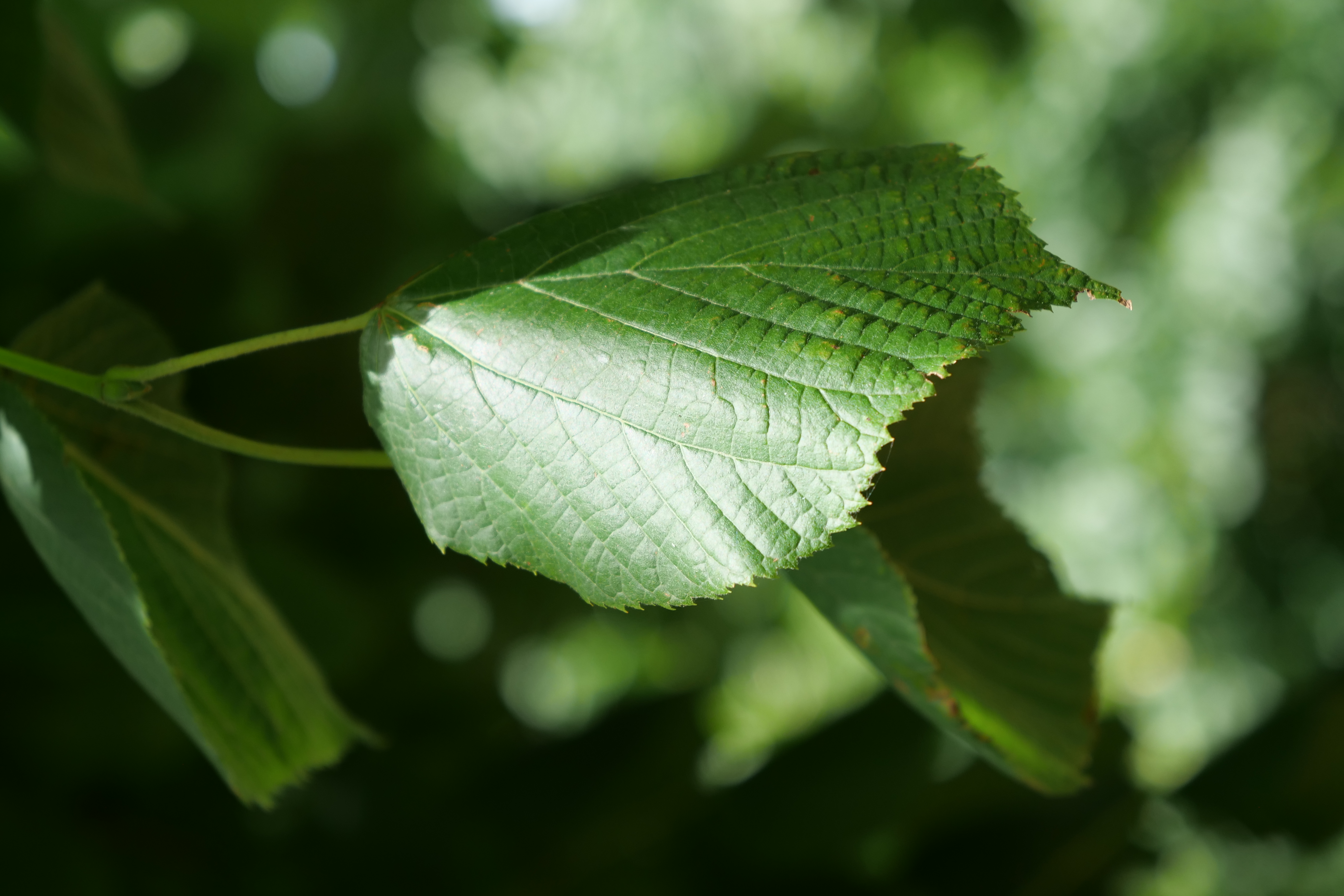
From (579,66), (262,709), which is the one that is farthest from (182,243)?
(579,66)

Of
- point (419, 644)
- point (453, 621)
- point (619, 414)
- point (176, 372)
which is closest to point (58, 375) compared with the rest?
point (176, 372)

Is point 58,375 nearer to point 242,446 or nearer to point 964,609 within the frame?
point 242,446

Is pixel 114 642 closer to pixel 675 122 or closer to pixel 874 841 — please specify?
pixel 874 841

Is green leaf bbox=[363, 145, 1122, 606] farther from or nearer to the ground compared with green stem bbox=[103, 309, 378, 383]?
nearer to the ground

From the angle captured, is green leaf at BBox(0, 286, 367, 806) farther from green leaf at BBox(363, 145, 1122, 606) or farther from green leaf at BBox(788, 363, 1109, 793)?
green leaf at BBox(788, 363, 1109, 793)

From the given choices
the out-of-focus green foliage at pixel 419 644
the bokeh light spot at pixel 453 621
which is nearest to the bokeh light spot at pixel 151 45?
the out-of-focus green foliage at pixel 419 644

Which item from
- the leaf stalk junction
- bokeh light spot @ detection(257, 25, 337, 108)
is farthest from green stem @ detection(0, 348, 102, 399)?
bokeh light spot @ detection(257, 25, 337, 108)
